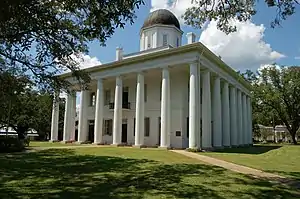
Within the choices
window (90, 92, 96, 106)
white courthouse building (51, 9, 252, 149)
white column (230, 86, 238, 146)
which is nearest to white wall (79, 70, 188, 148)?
white courthouse building (51, 9, 252, 149)

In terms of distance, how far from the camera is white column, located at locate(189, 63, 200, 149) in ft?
75.6

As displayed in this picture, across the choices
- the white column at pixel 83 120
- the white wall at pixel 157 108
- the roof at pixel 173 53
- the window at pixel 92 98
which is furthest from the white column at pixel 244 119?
the white column at pixel 83 120

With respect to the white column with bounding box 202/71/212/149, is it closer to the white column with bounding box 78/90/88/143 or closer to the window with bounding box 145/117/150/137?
the window with bounding box 145/117/150/137

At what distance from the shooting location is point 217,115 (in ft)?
89.6

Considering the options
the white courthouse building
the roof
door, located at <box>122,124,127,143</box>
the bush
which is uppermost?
the roof

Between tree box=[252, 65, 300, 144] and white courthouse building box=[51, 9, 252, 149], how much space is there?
440 inches

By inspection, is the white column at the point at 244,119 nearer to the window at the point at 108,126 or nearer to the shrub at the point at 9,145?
the window at the point at 108,126

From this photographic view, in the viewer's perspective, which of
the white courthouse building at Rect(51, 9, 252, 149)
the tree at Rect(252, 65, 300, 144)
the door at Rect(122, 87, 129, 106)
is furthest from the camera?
the tree at Rect(252, 65, 300, 144)

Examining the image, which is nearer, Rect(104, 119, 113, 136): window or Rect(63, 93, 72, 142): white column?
Rect(104, 119, 113, 136): window

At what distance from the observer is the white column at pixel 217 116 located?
1056 inches

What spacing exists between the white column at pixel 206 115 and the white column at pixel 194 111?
1920mm

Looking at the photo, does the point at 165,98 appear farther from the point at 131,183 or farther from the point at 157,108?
the point at 131,183

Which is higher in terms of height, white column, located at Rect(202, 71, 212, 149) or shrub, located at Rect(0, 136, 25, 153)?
white column, located at Rect(202, 71, 212, 149)

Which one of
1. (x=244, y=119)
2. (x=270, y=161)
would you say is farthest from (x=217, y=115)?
(x=244, y=119)
